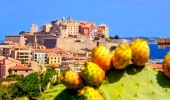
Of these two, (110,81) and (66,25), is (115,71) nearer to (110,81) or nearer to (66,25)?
(110,81)

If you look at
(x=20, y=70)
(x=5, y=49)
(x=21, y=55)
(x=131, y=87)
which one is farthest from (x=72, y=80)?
(x=5, y=49)

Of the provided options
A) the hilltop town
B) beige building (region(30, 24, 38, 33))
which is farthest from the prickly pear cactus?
beige building (region(30, 24, 38, 33))

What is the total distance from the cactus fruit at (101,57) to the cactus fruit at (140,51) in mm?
83

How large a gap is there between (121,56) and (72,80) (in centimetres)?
16

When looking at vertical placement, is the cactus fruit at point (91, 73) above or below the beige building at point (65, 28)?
below

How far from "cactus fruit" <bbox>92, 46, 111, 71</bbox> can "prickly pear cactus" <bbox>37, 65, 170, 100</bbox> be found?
1.8 inches

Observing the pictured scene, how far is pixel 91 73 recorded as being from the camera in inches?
64.2

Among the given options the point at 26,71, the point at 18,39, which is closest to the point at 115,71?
the point at 26,71

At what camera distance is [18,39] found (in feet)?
228

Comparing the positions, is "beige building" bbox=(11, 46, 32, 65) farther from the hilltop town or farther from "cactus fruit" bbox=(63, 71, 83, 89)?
"cactus fruit" bbox=(63, 71, 83, 89)

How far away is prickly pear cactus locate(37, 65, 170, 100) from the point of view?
1709 millimetres

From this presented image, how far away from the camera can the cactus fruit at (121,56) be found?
67.2 inches

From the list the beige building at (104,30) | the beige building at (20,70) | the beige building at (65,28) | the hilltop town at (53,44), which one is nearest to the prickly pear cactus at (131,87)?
the beige building at (20,70)

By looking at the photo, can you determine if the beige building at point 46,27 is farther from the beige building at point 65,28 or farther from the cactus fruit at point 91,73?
the cactus fruit at point 91,73
